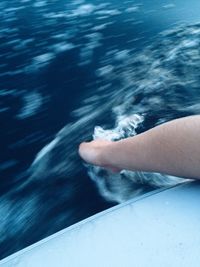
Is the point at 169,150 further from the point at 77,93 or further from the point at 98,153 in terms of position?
the point at 77,93

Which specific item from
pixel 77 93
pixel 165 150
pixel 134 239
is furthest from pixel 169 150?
pixel 77 93

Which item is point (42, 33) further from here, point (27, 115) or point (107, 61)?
point (27, 115)

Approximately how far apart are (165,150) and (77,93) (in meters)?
1.01

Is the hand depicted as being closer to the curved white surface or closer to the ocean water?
the ocean water

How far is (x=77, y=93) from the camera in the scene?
1849 millimetres

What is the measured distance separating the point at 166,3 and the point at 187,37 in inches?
32.7

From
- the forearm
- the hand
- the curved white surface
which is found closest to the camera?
the curved white surface

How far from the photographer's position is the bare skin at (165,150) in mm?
884

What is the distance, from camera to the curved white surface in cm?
69

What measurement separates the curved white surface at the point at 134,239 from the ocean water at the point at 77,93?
0.36 meters

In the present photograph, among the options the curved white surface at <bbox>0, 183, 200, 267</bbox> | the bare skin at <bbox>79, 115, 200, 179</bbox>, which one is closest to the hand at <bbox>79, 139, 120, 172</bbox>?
the bare skin at <bbox>79, 115, 200, 179</bbox>

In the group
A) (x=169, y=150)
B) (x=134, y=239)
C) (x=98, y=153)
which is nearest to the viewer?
(x=134, y=239)

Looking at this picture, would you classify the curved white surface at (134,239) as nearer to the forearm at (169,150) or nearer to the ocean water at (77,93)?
the forearm at (169,150)

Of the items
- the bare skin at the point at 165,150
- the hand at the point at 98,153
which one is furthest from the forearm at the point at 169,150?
the hand at the point at 98,153
